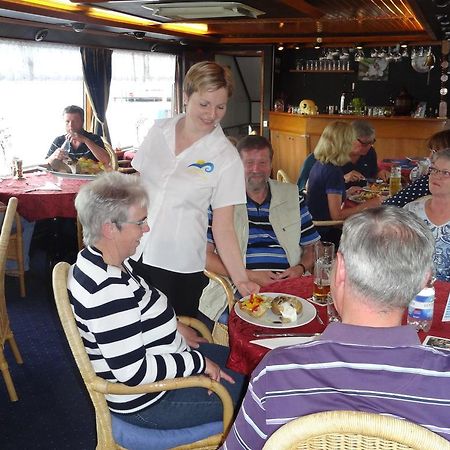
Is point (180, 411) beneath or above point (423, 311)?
beneath

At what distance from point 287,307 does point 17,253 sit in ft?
9.97

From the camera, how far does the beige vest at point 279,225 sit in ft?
9.20

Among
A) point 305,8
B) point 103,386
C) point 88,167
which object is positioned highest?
point 305,8

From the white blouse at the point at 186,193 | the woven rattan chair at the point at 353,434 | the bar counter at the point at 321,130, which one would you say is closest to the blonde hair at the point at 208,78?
the white blouse at the point at 186,193

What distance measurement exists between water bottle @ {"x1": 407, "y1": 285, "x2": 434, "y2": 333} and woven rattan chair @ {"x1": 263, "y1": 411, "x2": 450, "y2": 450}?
3.21 feet

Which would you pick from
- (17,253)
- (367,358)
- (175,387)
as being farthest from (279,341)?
(17,253)

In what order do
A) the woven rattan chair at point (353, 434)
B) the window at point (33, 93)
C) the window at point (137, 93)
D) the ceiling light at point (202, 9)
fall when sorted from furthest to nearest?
the window at point (137, 93)
the window at point (33, 93)
the ceiling light at point (202, 9)
the woven rattan chair at point (353, 434)

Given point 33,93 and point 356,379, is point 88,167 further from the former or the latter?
point 356,379

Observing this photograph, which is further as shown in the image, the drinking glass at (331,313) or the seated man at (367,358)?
the drinking glass at (331,313)

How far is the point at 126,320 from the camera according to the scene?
1.73m

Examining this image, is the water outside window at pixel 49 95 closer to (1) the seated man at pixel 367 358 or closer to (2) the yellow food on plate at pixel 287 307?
(2) the yellow food on plate at pixel 287 307

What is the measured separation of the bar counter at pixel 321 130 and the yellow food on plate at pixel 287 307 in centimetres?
655

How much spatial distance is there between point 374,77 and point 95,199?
28.3ft

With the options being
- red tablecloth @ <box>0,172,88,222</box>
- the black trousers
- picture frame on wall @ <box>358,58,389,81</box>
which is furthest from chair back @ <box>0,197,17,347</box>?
picture frame on wall @ <box>358,58,389,81</box>
